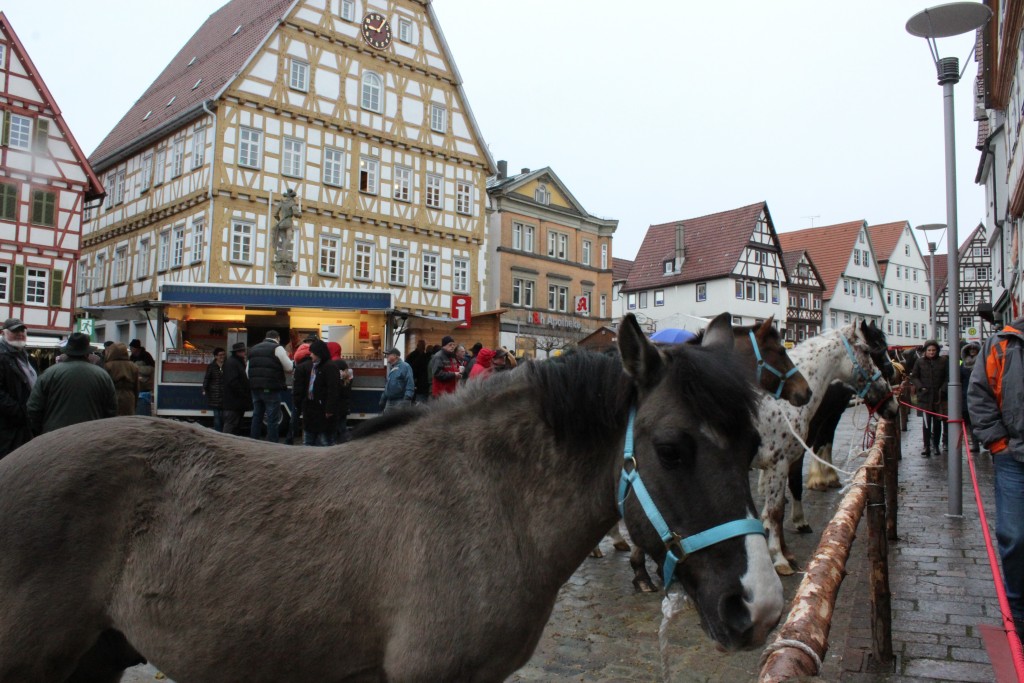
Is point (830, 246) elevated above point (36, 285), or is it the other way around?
point (830, 246)

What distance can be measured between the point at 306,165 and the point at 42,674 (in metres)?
28.4

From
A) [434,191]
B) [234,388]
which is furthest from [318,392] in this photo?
[434,191]

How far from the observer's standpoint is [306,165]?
1130 inches

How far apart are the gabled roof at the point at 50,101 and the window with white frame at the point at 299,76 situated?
26.6 ft

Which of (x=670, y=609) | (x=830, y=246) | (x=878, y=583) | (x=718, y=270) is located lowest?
(x=878, y=583)

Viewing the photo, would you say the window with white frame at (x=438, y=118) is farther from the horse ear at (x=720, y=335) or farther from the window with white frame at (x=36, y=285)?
the horse ear at (x=720, y=335)

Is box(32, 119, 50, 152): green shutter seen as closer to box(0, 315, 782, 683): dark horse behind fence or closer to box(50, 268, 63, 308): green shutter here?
box(50, 268, 63, 308): green shutter

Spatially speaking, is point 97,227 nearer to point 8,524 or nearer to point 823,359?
point 823,359

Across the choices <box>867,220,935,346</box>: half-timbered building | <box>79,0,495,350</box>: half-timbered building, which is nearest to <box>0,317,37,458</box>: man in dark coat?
<box>79,0,495,350</box>: half-timbered building

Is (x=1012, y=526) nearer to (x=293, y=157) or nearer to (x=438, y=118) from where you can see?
(x=293, y=157)

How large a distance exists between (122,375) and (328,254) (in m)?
19.7

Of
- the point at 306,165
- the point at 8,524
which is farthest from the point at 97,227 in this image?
the point at 8,524

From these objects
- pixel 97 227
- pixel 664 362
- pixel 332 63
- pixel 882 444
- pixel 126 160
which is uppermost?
pixel 332 63

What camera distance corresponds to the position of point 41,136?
88.0 feet
